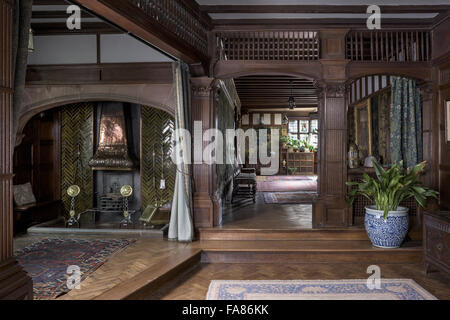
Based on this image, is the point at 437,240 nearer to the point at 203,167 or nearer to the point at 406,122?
the point at 406,122

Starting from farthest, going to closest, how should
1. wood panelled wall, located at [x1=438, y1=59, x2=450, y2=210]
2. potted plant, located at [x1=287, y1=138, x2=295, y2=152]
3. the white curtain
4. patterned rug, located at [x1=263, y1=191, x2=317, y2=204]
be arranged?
potted plant, located at [x1=287, y1=138, x2=295, y2=152] → patterned rug, located at [x1=263, y1=191, x2=317, y2=204] → wood panelled wall, located at [x1=438, y1=59, x2=450, y2=210] → the white curtain

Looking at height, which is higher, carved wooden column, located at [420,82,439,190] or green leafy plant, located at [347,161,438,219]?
carved wooden column, located at [420,82,439,190]

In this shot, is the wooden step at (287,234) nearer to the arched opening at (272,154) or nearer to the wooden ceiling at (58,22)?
the arched opening at (272,154)

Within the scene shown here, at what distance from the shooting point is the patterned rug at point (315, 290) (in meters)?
3.33

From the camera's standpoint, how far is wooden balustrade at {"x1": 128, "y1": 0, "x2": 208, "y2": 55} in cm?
337

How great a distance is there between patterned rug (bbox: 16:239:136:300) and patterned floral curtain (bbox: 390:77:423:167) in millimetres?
4409

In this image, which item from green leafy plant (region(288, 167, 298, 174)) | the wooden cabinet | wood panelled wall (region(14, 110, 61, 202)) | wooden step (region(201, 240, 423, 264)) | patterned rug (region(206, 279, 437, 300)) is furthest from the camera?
the wooden cabinet

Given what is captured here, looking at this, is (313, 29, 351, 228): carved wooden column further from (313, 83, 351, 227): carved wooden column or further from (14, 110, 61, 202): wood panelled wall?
(14, 110, 61, 202): wood panelled wall

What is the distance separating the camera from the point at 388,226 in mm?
4340

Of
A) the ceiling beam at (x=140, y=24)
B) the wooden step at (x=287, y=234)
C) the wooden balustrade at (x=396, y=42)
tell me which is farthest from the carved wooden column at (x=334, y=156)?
the ceiling beam at (x=140, y=24)

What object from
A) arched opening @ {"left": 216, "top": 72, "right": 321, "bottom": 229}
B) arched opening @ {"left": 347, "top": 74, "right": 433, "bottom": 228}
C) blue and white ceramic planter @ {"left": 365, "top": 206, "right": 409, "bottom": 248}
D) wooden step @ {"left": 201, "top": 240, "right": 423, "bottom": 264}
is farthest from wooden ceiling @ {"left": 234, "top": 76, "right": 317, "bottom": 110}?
wooden step @ {"left": 201, "top": 240, "right": 423, "bottom": 264}

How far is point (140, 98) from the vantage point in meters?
5.27

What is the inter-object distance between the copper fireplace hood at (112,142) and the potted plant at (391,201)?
4.31 metres
